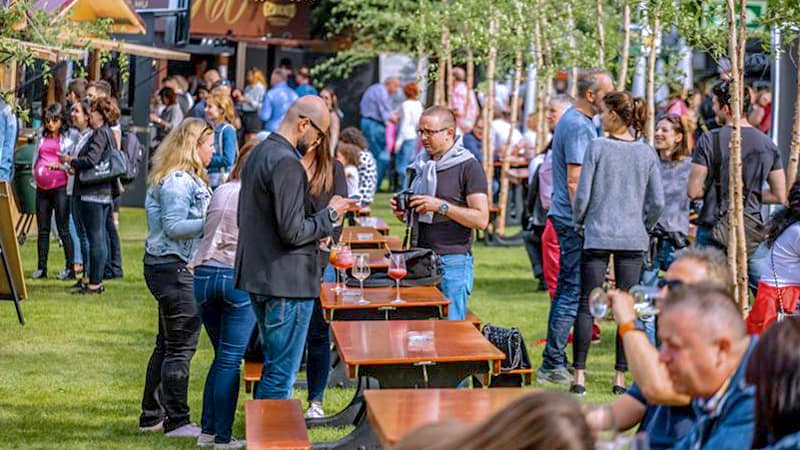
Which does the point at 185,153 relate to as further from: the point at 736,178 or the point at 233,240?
the point at 736,178

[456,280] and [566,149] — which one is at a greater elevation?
[566,149]

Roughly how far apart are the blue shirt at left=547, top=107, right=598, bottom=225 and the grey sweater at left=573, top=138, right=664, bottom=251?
1.26 feet

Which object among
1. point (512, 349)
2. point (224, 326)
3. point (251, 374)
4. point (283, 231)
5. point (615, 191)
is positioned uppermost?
point (615, 191)

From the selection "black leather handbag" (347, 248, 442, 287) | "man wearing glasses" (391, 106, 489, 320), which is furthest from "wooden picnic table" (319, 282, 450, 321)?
"man wearing glasses" (391, 106, 489, 320)

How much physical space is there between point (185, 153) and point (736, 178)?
3.04 metres

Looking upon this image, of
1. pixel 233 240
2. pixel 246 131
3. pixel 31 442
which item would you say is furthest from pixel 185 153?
pixel 246 131

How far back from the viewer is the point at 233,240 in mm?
7727

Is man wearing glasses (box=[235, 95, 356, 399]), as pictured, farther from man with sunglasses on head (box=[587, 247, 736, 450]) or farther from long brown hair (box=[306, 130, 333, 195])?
man with sunglasses on head (box=[587, 247, 736, 450])

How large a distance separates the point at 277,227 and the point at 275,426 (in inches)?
36.0

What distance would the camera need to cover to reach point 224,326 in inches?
304

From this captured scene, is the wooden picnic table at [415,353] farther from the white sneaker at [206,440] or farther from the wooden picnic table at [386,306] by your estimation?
the white sneaker at [206,440]

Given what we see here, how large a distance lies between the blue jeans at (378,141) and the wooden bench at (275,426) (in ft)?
68.5

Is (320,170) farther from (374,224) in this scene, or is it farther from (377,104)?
(377,104)

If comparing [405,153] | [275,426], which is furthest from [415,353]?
[405,153]
